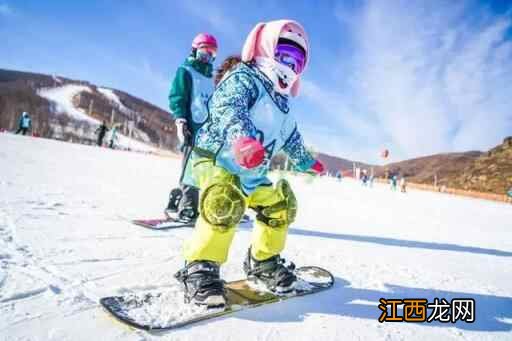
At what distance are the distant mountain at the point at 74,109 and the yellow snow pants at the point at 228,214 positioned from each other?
71.2 metres

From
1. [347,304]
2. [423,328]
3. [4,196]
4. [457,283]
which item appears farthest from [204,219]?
[4,196]

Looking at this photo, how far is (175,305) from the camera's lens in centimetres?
167

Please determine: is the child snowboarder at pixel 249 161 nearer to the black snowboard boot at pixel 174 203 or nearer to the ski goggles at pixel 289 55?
the ski goggles at pixel 289 55

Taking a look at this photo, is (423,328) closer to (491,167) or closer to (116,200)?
(116,200)

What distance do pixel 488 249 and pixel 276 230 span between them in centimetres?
380

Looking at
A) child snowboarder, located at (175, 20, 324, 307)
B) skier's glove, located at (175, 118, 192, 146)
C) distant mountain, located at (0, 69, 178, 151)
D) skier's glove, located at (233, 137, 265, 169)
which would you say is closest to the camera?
skier's glove, located at (233, 137, 265, 169)

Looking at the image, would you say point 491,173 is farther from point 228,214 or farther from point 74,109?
point 74,109

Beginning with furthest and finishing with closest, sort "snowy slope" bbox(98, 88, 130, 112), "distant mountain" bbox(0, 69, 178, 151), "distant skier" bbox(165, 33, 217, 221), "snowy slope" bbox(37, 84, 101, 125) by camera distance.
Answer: "snowy slope" bbox(98, 88, 130, 112) → "snowy slope" bbox(37, 84, 101, 125) → "distant mountain" bbox(0, 69, 178, 151) → "distant skier" bbox(165, 33, 217, 221)

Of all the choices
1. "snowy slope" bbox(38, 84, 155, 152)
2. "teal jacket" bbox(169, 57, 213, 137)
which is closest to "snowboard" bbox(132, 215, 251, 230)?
"teal jacket" bbox(169, 57, 213, 137)

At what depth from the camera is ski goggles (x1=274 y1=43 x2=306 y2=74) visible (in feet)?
7.22

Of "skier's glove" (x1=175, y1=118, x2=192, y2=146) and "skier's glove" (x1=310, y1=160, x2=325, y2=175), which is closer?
"skier's glove" (x1=310, y1=160, x2=325, y2=175)

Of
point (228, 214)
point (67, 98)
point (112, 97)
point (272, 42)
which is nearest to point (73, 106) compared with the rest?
point (67, 98)

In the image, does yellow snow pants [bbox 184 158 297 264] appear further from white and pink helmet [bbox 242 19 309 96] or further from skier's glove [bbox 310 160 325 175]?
white and pink helmet [bbox 242 19 309 96]

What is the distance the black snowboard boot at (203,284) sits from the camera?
65.7 inches
